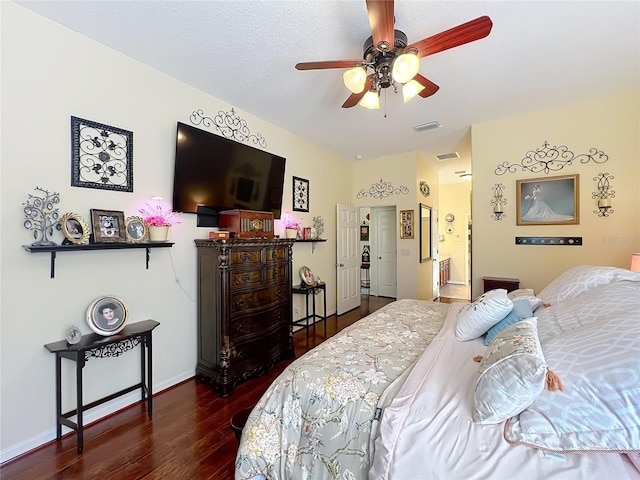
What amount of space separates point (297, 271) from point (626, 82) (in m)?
4.22

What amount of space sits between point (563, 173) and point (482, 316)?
2.80 meters

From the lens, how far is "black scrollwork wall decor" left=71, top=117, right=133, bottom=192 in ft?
6.77

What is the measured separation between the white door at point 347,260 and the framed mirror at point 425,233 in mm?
1227

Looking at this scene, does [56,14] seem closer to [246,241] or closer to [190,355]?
[246,241]

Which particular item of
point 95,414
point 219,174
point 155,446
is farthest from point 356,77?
point 95,414

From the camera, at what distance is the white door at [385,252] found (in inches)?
257

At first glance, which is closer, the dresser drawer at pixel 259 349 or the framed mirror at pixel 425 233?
the dresser drawer at pixel 259 349

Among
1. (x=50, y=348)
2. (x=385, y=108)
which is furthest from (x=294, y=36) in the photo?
(x=50, y=348)

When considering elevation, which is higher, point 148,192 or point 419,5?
point 419,5

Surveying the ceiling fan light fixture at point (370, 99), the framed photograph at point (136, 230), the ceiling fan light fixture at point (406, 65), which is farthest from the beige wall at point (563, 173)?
the framed photograph at point (136, 230)

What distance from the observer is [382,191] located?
17.8 ft

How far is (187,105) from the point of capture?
109 inches

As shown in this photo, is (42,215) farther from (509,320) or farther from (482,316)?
(509,320)

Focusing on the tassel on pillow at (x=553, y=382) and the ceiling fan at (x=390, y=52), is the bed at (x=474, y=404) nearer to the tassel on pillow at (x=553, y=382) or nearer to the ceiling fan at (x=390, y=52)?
the tassel on pillow at (x=553, y=382)
